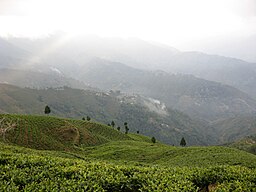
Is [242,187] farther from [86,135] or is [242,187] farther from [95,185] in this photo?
[86,135]

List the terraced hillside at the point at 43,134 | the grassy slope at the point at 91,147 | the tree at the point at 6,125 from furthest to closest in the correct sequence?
the tree at the point at 6,125, the terraced hillside at the point at 43,134, the grassy slope at the point at 91,147

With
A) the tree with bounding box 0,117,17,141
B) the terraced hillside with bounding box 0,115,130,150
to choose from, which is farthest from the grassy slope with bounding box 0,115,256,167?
the tree with bounding box 0,117,17,141

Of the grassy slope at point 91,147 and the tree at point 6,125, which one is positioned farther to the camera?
the tree at point 6,125

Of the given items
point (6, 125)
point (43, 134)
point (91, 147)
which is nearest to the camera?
point (6, 125)

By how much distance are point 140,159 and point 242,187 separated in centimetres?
4373

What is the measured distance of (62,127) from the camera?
91.4m

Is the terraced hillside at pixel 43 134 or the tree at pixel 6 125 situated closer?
the terraced hillside at pixel 43 134

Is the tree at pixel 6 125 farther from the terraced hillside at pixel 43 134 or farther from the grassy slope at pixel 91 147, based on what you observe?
the grassy slope at pixel 91 147

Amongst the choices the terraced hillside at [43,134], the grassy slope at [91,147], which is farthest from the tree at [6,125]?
the grassy slope at [91,147]

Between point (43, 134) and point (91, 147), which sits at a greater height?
point (43, 134)

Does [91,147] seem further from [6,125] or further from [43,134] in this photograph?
[6,125]

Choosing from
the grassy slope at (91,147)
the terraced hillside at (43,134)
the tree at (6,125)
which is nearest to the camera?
the grassy slope at (91,147)

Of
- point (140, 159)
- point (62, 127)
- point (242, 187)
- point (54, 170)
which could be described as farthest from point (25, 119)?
point (242, 187)

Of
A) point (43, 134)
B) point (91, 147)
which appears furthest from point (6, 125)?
point (91, 147)
